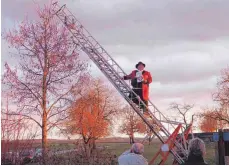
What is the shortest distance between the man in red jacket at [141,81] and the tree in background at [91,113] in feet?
14.3

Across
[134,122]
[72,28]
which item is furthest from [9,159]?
[134,122]

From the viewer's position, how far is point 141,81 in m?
14.0

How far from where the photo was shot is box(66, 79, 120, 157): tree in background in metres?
19.2

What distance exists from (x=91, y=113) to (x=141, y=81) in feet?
53.7

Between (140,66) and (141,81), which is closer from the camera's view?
(141,81)

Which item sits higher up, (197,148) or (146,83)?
(146,83)

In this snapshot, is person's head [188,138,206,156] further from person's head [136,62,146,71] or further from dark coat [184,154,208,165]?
person's head [136,62,146,71]

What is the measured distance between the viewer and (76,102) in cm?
1798

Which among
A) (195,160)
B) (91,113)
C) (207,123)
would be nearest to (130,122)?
(207,123)

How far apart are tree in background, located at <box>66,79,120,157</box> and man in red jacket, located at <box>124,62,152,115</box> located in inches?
172

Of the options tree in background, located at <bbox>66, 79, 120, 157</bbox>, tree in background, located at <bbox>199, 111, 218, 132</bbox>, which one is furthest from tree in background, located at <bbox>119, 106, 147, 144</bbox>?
tree in background, located at <bbox>199, 111, 218, 132</bbox>

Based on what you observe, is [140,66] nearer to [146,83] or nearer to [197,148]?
[146,83]

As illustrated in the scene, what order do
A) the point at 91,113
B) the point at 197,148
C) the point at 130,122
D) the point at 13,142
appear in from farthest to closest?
the point at 130,122
the point at 91,113
the point at 13,142
the point at 197,148

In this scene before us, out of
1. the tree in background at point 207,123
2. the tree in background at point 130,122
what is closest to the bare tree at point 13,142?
the tree in background at point 130,122
